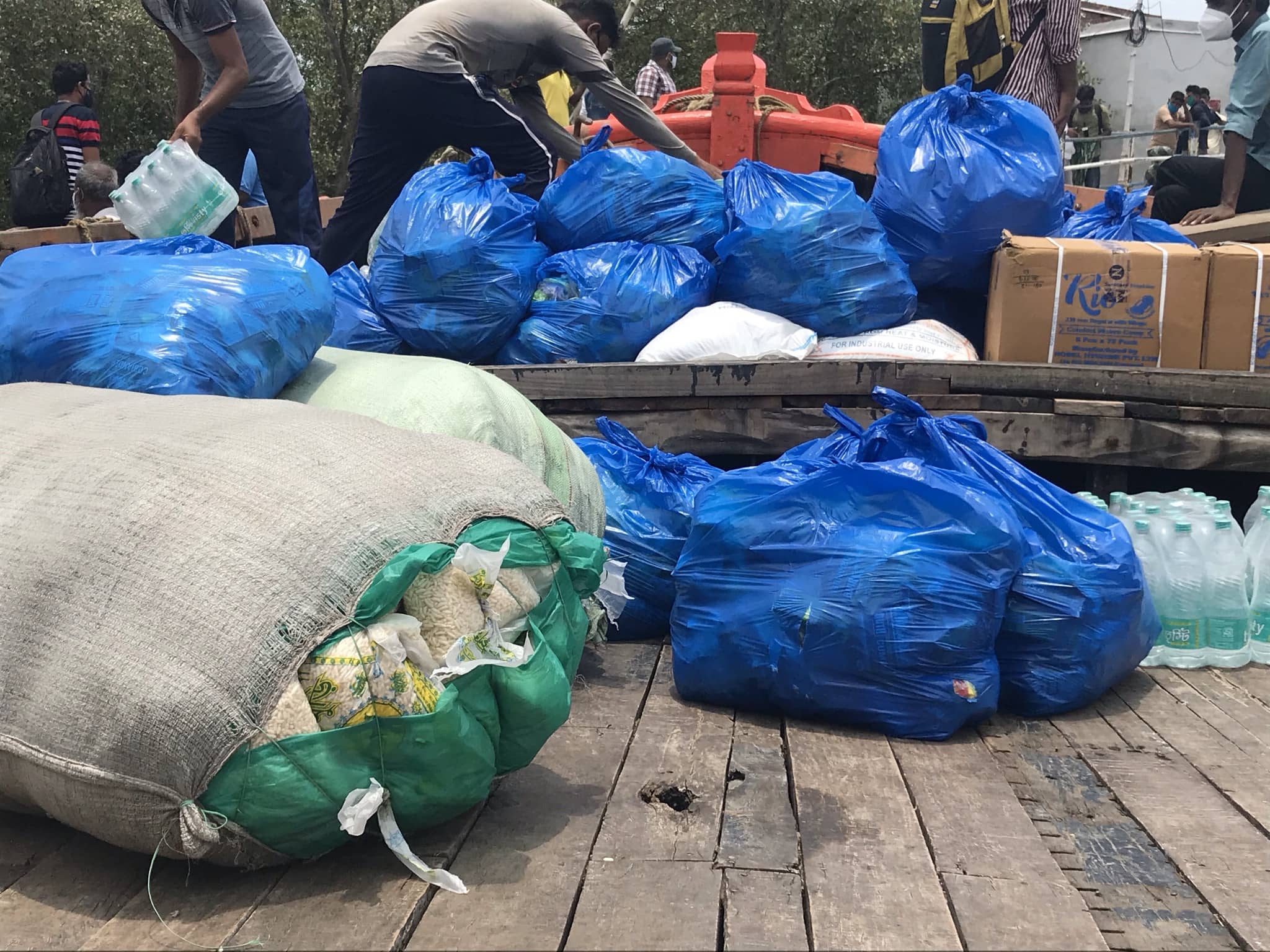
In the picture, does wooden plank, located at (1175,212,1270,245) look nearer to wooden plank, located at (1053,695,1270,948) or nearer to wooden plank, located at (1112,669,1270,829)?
wooden plank, located at (1112,669,1270,829)

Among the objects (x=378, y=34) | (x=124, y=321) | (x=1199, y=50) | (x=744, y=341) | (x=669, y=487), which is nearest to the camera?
(x=124, y=321)

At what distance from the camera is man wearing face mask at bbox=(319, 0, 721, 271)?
4.38m

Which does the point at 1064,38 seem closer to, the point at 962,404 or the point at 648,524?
the point at 962,404

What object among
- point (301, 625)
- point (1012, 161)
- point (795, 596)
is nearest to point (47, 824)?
point (301, 625)

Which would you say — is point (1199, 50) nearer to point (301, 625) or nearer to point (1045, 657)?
point (1045, 657)

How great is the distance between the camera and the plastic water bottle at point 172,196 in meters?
3.28

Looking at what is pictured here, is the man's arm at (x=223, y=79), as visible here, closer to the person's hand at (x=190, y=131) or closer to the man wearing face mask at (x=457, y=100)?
the person's hand at (x=190, y=131)

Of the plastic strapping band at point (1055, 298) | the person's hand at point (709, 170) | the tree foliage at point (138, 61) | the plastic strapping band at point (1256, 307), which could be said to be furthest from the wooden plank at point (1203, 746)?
the tree foliage at point (138, 61)

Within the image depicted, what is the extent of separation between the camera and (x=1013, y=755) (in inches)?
89.7

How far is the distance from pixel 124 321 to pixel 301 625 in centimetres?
122

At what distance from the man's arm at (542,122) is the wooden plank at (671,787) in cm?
292

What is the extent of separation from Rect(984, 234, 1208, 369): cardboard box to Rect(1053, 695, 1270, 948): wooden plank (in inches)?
52.9

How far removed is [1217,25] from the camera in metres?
4.83

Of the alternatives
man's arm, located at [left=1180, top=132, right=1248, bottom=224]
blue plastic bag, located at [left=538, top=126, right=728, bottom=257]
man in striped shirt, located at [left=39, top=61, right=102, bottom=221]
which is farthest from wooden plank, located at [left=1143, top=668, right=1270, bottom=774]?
man in striped shirt, located at [left=39, top=61, right=102, bottom=221]
